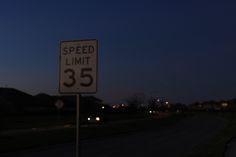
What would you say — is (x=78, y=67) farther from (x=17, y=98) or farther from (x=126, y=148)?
(x=17, y=98)

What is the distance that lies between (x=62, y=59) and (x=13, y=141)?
2791 centimetres

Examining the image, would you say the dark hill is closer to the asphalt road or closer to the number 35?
the asphalt road

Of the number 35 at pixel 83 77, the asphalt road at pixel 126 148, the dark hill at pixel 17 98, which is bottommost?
the asphalt road at pixel 126 148

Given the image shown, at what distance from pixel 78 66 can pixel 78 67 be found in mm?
14

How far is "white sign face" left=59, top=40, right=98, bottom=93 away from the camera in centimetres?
844

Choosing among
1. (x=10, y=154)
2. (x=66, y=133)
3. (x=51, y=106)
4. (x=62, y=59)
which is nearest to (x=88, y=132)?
(x=66, y=133)

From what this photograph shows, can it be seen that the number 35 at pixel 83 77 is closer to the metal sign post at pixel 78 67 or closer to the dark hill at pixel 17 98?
the metal sign post at pixel 78 67

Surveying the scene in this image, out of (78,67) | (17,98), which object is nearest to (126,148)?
(78,67)

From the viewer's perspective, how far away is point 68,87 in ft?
28.1

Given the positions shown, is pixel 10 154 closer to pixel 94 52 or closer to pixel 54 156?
pixel 54 156

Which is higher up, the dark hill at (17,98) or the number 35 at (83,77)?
the dark hill at (17,98)

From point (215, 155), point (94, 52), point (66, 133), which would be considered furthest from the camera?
point (66, 133)

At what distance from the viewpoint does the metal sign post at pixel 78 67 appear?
332 inches

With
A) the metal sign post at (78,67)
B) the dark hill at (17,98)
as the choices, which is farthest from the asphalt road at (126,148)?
the dark hill at (17,98)
